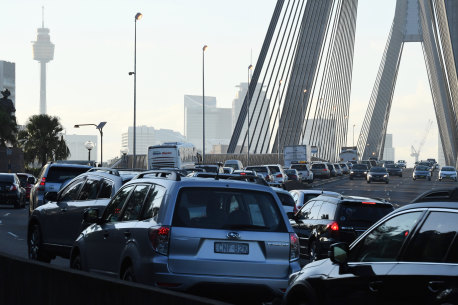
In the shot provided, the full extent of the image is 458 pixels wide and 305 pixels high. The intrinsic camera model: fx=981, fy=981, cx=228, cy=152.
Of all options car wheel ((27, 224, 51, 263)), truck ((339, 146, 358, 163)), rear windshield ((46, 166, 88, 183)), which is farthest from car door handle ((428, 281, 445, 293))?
truck ((339, 146, 358, 163))

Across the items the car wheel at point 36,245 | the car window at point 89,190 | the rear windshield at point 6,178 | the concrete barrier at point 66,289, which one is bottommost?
the car wheel at point 36,245

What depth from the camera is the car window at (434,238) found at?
6.22m

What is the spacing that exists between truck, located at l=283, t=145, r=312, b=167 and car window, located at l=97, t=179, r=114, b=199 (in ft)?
233

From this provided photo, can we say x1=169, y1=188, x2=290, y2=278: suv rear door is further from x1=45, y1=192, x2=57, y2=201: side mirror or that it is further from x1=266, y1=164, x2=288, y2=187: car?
x1=266, y1=164, x2=288, y2=187: car

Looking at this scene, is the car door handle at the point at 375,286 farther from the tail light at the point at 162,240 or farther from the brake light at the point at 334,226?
the brake light at the point at 334,226

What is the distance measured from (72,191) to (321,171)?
71363 millimetres

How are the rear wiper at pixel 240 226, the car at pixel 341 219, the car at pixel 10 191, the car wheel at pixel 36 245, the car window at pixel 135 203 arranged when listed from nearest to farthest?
the rear wiper at pixel 240 226
the car window at pixel 135 203
the car wheel at pixel 36 245
the car at pixel 341 219
the car at pixel 10 191

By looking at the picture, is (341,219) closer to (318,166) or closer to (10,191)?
(10,191)

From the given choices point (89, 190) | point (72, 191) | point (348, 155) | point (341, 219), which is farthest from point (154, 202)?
point (348, 155)

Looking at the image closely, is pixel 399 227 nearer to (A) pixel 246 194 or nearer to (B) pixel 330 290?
(B) pixel 330 290

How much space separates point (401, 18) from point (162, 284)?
6052 inches

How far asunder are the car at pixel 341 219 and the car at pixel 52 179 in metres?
7.11

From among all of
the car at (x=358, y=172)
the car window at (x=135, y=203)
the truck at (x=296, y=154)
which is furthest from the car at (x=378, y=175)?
the car window at (x=135, y=203)

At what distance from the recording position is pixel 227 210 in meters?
9.59
